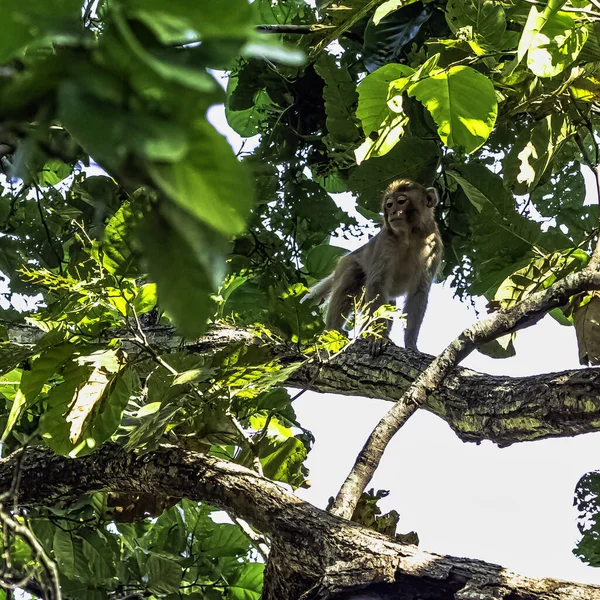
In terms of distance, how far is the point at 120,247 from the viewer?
2289mm

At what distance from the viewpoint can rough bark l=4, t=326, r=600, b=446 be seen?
3.25 meters

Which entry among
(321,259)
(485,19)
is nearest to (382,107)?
(485,19)

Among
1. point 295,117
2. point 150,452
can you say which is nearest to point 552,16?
point 150,452

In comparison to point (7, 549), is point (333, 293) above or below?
above

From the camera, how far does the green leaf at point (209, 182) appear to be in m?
0.53

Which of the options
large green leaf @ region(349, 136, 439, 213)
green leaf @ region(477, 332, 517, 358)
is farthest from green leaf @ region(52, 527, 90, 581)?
large green leaf @ region(349, 136, 439, 213)

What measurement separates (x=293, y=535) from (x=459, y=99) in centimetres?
164

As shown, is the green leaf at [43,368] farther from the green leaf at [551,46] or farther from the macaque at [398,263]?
the macaque at [398,263]

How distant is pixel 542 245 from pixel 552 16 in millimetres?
1499

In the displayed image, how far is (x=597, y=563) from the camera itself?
12.8 feet

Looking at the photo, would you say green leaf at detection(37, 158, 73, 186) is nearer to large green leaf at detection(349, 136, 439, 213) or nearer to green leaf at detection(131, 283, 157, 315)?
large green leaf at detection(349, 136, 439, 213)

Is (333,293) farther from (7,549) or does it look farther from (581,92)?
(7,549)

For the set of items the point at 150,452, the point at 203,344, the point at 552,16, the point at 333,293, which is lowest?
the point at 150,452

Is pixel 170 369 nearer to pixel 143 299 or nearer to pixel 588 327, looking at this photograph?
pixel 143 299
